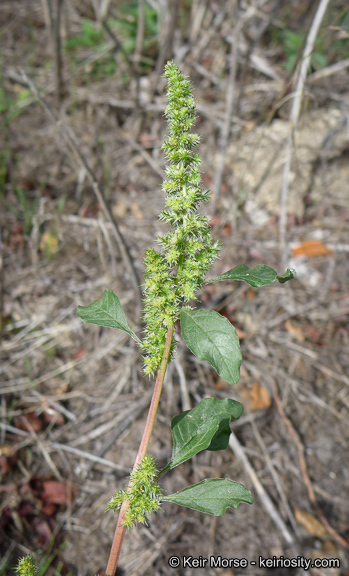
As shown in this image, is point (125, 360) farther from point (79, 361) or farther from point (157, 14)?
point (157, 14)

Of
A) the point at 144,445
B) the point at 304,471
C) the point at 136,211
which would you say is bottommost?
the point at 304,471

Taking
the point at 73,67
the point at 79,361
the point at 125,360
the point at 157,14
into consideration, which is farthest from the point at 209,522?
the point at 157,14

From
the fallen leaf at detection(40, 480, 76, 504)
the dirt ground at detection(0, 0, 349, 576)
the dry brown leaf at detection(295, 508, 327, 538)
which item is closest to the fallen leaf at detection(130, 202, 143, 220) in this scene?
the dirt ground at detection(0, 0, 349, 576)

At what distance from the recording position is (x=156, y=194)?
378cm

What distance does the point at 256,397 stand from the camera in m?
2.72

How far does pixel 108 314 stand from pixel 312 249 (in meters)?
2.63

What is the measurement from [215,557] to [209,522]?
6.3 inches

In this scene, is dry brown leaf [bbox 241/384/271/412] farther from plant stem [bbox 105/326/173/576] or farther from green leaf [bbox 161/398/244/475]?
plant stem [bbox 105/326/173/576]

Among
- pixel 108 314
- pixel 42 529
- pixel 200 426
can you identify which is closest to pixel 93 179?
pixel 108 314

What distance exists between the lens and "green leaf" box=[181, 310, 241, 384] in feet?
3.10

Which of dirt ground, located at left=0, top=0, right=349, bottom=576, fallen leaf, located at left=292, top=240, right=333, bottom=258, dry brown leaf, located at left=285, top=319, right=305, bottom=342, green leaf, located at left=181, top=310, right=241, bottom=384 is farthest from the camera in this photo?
fallen leaf, located at left=292, top=240, right=333, bottom=258

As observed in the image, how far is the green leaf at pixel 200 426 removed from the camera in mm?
1074

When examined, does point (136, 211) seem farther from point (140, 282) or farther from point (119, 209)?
point (140, 282)

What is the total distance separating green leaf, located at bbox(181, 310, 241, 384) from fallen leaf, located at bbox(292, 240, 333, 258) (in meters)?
2.64
